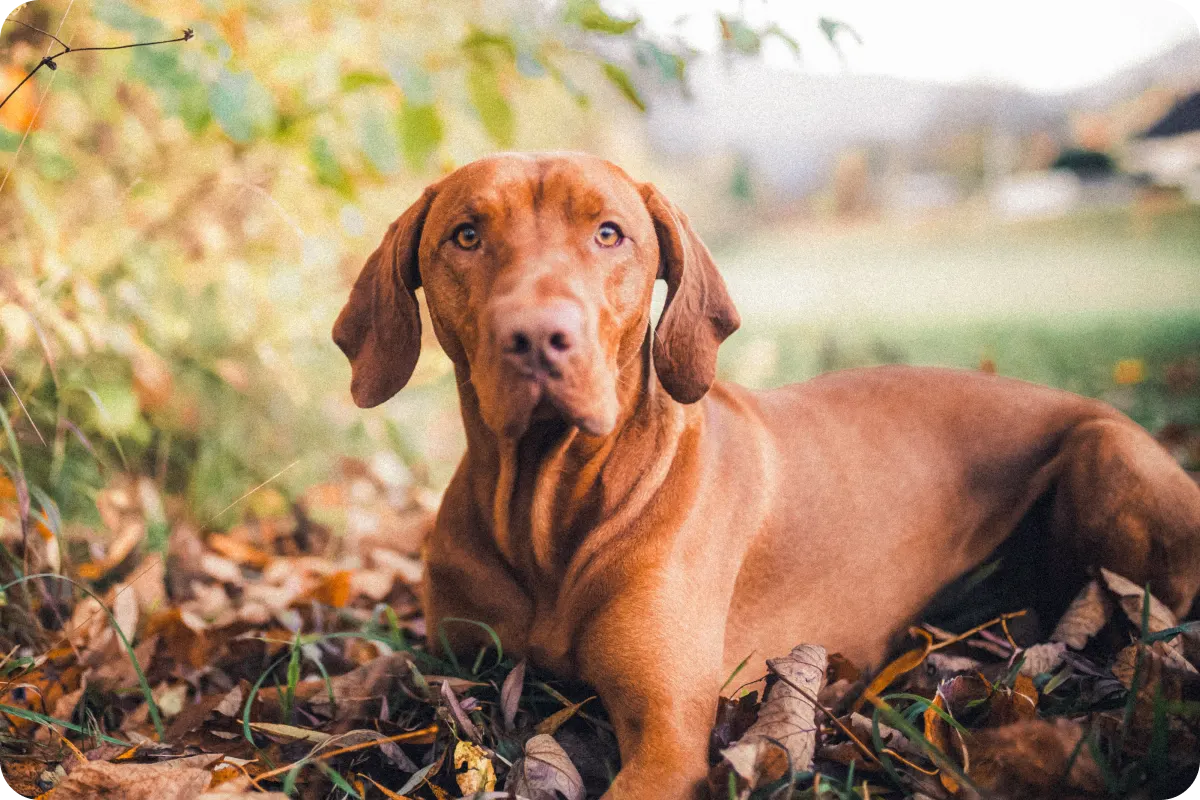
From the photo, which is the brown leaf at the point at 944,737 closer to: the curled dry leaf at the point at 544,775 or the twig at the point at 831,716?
the twig at the point at 831,716

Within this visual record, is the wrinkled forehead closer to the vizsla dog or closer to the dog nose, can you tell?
the vizsla dog

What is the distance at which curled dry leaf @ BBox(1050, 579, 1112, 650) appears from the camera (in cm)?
228

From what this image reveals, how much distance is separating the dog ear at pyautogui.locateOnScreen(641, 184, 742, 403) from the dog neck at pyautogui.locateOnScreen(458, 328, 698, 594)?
10 centimetres

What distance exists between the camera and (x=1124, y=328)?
6.09 m

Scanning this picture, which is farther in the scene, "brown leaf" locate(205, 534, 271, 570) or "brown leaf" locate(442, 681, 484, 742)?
"brown leaf" locate(205, 534, 271, 570)

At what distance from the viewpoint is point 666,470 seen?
6.97 feet

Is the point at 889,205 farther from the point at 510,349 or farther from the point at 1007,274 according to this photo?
the point at 510,349

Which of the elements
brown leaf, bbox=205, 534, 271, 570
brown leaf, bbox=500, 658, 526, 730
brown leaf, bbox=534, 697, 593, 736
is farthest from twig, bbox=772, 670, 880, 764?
brown leaf, bbox=205, 534, 271, 570

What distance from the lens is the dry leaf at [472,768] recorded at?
5.91 feet

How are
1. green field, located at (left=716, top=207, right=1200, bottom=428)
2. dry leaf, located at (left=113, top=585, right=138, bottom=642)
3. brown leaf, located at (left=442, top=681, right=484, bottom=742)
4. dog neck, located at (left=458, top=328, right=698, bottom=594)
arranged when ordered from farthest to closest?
green field, located at (left=716, top=207, right=1200, bottom=428), dry leaf, located at (left=113, top=585, right=138, bottom=642), dog neck, located at (left=458, top=328, right=698, bottom=594), brown leaf, located at (left=442, top=681, right=484, bottom=742)

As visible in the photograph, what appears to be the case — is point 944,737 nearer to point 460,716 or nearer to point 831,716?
point 831,716

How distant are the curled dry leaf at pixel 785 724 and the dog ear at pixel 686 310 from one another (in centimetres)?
66

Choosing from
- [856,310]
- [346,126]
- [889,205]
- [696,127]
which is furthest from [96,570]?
[889,205]

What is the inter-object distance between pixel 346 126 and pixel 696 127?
321cm
